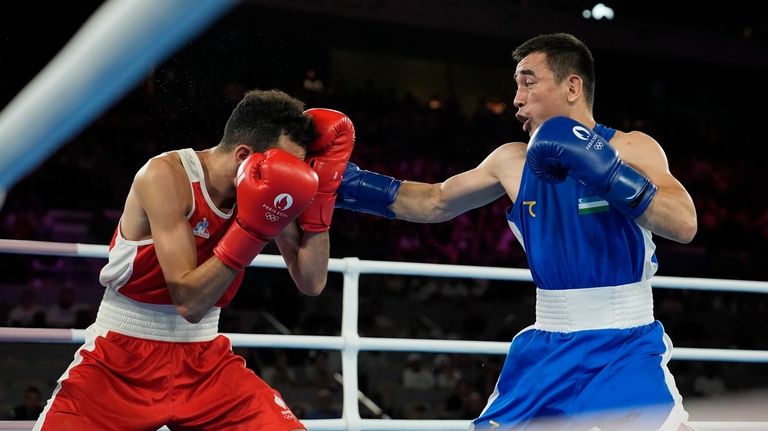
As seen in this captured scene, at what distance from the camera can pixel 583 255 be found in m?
2.19

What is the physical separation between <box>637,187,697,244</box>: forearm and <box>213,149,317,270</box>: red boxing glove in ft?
2.66

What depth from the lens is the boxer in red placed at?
205 cm

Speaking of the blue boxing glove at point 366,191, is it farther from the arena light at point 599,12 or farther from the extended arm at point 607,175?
the arena light at point 599,12

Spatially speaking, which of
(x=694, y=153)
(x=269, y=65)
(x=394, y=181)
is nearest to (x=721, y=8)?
(x=694, y=153)

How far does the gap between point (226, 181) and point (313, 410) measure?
13.8ft

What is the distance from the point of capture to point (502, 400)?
2.19 m

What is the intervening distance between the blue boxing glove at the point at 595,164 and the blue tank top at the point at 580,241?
0.50 feet

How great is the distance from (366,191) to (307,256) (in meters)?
0.32

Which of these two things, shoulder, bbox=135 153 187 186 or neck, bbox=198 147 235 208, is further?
neck, bbox=198 147 235 208

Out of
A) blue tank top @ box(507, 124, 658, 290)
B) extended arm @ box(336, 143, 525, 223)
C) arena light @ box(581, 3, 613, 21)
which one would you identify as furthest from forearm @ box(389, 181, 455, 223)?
arena light @ box(581, 3, 613, 21)

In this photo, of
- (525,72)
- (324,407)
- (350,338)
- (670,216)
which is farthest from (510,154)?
(324,407)

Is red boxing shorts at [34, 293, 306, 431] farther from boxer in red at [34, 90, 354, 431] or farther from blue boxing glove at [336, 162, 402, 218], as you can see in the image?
blue boxing glove at [336, 162, 402, 218]

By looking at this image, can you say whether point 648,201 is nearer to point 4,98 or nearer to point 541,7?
point 4,98

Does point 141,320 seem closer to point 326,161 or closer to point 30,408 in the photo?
point 326,161
